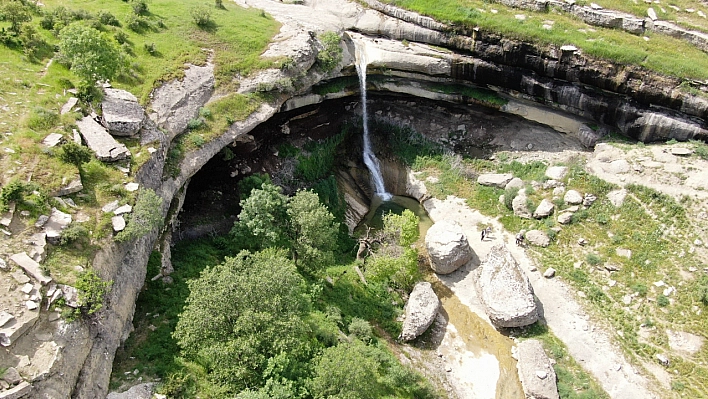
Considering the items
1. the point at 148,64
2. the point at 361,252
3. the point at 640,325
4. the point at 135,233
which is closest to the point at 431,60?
the point at 361,252

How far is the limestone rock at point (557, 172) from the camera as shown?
127 feet

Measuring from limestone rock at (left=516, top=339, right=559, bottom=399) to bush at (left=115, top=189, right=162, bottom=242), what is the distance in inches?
874

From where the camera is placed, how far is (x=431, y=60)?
4166 cm

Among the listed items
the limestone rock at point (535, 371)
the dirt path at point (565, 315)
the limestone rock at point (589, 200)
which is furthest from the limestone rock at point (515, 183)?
the limestone rock at point (535, 371)

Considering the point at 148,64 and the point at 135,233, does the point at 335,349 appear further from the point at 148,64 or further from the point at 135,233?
the point at 148,64

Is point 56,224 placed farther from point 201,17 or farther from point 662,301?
point 662,301

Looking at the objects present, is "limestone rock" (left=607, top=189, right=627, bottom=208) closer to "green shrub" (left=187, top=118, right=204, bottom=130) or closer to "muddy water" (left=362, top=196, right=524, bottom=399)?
"muddy water" (left=362, top=196, right=524, bottom=399)

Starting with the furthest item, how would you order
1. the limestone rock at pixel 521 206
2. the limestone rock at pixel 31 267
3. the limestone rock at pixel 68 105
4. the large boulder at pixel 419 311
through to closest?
the limestone rock at pixel 521 206
the large boulder at pixel 419 311
the limestone rock at pixel 68 105
the limestone rock at pixel 31 267

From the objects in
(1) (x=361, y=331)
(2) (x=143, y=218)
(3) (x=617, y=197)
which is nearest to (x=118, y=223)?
(2) (x=143, y=218)

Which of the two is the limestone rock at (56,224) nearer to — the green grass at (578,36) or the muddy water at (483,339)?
the muddy water at (483,339)

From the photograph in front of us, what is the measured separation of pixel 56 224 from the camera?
71.8ft

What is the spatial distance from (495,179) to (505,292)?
41.4 feet

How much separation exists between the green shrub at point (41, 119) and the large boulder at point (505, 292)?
28050mm

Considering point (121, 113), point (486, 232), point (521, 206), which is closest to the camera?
point (121, 113)
